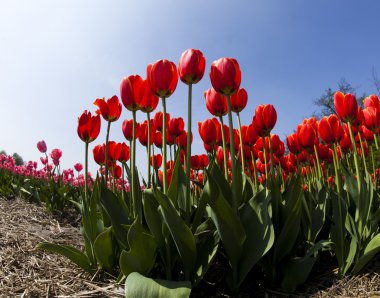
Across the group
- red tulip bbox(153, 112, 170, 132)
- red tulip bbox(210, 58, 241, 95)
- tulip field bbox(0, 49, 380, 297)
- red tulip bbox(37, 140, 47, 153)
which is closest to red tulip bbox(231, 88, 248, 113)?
tulip field bbox(0, 49, 380, 297)

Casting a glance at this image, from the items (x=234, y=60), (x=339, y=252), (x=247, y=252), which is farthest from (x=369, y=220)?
(x=234, y=60)

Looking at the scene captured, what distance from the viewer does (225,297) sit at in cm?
198

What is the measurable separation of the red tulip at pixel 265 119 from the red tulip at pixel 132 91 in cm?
Answer: 79

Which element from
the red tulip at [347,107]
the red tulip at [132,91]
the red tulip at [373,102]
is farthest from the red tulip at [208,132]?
the red tulip at [373,102]

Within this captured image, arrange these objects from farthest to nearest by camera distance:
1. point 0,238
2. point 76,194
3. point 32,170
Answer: point 32,170 < point 76,194 < point 0,238

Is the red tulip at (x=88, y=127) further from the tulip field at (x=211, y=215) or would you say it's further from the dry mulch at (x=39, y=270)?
the dry mulch at (x=39, y=270)

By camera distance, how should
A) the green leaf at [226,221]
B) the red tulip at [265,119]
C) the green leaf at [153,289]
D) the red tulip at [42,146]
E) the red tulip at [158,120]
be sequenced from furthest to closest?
the red tulip at [42,146], the red tulip at [158,120], the red tulip at [265,119], the green leaf at [226,221], the green leaf at [153,289]

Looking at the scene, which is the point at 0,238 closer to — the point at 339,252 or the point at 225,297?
the point at 225,297

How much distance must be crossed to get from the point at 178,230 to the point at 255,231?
44 centimetres

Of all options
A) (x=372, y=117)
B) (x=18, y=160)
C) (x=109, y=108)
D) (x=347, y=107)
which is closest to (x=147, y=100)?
(x=109, y=108)

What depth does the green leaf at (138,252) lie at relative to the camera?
69.4 inches

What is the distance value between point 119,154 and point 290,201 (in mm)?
1442

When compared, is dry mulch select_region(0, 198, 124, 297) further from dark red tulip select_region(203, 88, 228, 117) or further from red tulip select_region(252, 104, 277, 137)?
red tulip select_region(252, 104, 277, 137)

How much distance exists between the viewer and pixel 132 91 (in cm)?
212
